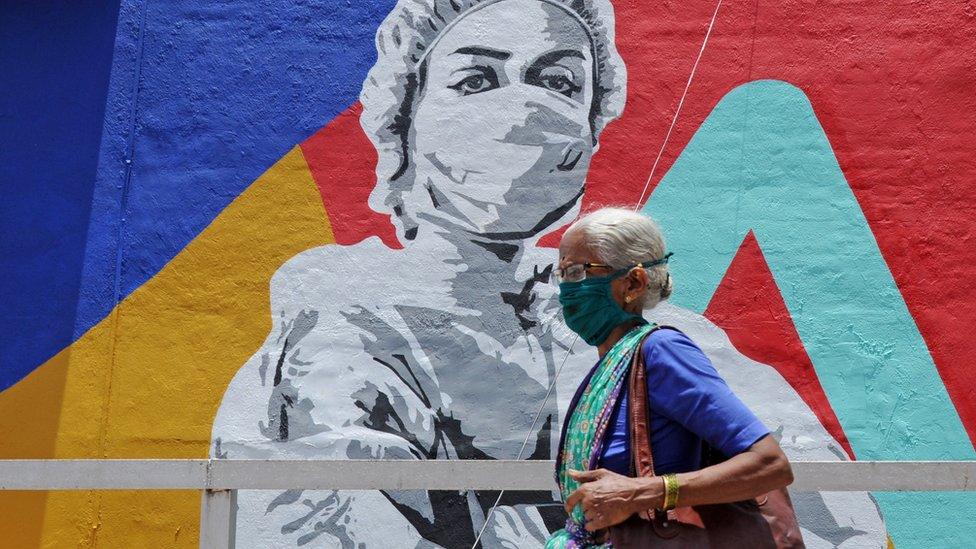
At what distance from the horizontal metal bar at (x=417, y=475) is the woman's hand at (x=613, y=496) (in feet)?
2.27

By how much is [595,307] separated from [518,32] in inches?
99.5

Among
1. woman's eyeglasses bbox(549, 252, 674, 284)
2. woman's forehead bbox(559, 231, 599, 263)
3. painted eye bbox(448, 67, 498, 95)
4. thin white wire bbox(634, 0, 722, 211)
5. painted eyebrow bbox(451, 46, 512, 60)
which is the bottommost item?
woman's eyeglasses bbox(549, 252, 674, 284)

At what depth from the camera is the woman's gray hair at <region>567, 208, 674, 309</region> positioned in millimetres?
2076

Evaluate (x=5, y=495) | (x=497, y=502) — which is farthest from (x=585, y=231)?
(x=5, y=495)

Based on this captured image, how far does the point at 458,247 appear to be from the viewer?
13.9ft

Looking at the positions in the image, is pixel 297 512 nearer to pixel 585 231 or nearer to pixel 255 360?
pixel 255 360

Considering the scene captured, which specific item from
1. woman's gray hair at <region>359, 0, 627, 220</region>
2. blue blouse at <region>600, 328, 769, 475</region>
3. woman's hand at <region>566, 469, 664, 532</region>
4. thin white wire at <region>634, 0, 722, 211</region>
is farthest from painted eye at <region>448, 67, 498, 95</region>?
woman's hand at <region>566, 469, 664, 532</region>

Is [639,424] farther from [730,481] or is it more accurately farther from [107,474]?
[107,474]

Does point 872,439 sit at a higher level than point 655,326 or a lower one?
higher

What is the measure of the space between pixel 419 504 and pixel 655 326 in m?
2.32

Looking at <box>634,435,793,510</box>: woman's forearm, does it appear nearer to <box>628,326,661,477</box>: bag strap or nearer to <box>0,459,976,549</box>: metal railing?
<box>628,326,661,477</box>: bag strap

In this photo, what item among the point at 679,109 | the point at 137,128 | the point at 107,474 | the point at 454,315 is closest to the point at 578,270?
the point at 107,474

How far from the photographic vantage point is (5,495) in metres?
4.21

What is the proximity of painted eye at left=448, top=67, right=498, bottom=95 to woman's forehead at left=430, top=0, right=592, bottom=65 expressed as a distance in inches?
4.0
